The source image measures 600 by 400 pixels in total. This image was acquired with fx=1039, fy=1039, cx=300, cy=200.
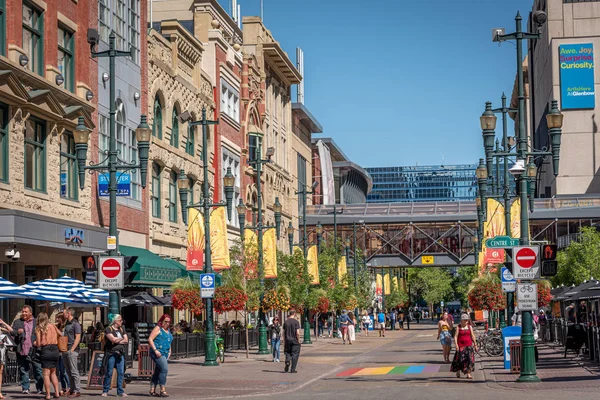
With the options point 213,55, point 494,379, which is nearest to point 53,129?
point 494,379

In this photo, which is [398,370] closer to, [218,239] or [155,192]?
[218,239]

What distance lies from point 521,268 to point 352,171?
441 ft

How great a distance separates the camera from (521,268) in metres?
24.8

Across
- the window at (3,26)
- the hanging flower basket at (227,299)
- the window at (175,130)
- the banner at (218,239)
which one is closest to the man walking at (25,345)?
the window at (3,26)

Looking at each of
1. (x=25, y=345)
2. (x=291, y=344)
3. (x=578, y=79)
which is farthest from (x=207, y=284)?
(x=578, y=79)

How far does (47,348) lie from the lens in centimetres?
2214

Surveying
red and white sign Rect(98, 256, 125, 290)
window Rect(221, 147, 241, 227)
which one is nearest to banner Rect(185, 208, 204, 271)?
red and white sign Rect(98, 256, 125, 290)

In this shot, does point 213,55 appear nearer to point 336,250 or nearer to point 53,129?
point 336,250

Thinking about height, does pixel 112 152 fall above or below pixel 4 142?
below

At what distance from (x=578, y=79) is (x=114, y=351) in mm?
101719

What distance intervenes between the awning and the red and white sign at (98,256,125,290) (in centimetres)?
1681

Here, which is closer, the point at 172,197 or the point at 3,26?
the point at 3,26

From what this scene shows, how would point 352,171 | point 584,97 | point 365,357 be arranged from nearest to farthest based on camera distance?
point 365,357
point 584,97
point 352,171

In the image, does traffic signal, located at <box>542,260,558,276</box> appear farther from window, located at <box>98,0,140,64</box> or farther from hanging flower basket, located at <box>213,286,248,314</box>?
window, located at <box>98,0,140,64</box>
